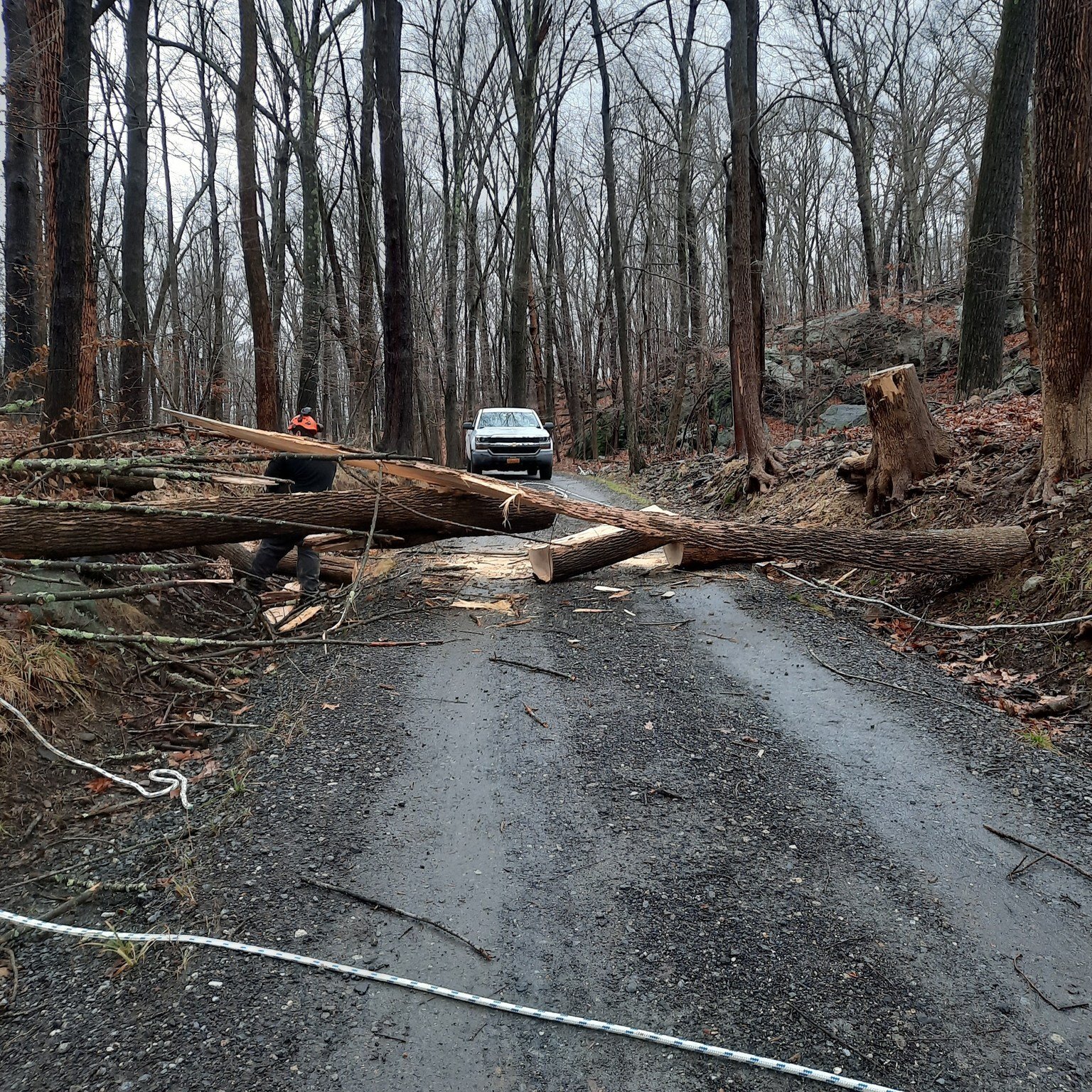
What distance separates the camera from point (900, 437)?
8.19m

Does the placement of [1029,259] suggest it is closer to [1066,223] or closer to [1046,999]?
[1066,223]

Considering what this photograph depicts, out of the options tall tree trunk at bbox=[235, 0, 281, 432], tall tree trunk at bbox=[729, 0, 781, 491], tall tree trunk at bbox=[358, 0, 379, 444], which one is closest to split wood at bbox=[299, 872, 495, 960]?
tall tree trunk at bbox=[729, 0, 781, 491]

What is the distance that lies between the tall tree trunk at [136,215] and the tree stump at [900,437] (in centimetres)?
1089

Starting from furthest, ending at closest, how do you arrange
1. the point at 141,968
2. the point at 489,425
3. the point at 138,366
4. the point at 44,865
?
1. the point at 489,425
2. the point at 138,366
3. the point at 44,865
4. the point at 141,968

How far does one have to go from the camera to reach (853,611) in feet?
22.5

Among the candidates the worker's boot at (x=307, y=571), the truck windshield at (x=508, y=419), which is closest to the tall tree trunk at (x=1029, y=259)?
the truck windshield at (x=508, y=419)

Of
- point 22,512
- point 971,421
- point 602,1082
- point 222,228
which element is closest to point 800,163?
point 222,228

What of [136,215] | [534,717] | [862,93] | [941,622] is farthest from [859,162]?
[534,717]

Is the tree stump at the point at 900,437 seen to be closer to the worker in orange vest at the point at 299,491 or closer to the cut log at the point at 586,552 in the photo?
the cut log at the point at 586,552

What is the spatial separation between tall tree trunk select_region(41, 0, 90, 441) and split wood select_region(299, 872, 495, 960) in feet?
20.3

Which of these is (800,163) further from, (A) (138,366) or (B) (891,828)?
(B) (891,828)

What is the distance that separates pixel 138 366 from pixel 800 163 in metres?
29.6

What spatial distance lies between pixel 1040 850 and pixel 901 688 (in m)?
1.87

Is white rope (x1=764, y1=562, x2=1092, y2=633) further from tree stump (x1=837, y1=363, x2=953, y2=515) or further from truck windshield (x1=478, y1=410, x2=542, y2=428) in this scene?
truck windshield (x1=478, y1=410, x2=542, y2=428)
